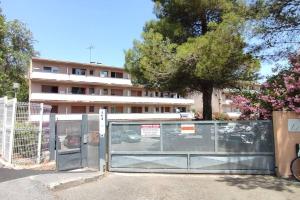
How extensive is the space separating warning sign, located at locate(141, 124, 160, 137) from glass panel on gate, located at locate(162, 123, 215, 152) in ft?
0.63

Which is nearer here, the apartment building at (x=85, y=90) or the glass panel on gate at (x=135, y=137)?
the glass panel on gate at (x=135, y=137)

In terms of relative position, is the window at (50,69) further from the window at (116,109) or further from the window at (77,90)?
the window at (116,109)

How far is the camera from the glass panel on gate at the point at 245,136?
11.2m

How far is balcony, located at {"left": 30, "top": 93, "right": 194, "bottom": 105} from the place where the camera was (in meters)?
43.5

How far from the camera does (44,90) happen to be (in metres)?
44.8

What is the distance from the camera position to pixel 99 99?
48.1 m

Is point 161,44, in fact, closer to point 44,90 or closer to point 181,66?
→ point 181,66

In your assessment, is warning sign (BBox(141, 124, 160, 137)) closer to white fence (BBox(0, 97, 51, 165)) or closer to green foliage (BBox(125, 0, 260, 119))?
white fence (BBox(0, 97, 51, 165))

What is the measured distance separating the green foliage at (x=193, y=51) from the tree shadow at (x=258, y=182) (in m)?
5.03

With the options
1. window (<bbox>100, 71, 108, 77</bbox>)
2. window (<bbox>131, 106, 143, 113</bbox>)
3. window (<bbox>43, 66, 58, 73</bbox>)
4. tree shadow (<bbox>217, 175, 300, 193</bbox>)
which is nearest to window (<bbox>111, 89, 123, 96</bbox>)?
window (<bbox>100, 71, 108, 77</bbox>)

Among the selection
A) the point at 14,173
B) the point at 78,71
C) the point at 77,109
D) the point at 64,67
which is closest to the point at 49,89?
the point at 64,67

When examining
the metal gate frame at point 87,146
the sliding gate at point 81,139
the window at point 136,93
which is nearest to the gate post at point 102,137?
the metal gate frame at point 87,146

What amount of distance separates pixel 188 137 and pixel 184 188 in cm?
241

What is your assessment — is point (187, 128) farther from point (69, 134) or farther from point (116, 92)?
point (116, 92)
